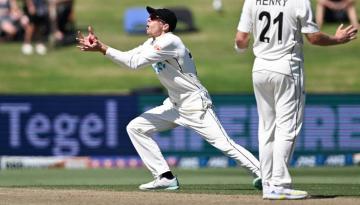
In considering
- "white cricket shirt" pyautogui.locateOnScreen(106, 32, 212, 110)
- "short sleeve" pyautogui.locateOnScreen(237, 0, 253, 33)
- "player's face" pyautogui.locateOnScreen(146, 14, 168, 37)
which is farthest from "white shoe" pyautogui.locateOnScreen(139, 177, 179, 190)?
"short sleeve" pyautogui.locateOnScreen(237, 0, 253, 33)

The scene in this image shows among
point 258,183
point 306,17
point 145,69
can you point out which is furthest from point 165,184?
point 145,69

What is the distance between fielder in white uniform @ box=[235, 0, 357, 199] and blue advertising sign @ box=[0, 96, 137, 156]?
8909 millimetres

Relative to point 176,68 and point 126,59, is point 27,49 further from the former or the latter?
point 126,59

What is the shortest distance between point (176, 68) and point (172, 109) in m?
0.54

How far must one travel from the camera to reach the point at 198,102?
12.2 m

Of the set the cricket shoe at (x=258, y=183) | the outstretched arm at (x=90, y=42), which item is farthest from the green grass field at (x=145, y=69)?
the outstretched arm at (x=90, y=42)

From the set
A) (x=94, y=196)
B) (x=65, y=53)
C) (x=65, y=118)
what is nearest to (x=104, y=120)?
(x=65, y=118)

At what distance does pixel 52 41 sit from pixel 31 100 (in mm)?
6199

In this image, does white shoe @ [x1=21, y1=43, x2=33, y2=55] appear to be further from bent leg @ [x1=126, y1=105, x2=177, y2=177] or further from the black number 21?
the black number 21

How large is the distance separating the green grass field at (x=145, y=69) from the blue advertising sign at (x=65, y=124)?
10.3ft

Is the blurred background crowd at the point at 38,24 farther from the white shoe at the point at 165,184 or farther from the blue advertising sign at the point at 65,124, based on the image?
the white shoe at the point at 165,184

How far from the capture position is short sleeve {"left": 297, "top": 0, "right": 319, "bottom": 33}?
33.9 feet

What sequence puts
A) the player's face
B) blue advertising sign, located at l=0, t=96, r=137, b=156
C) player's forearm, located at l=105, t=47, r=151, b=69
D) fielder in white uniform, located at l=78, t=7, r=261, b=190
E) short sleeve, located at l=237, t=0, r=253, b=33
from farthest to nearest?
blue advertising sign, located at l=0, t=96, r=137, b=156, the player's face, fielder in white uniform, located at l=78, t=7, r=261, b=190, player's forearm, located at l=105, t=47, r=151, b=69, short sleeve, located at l=237, t=0, r=253, b=33

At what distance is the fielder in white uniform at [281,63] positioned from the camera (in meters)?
10.4
